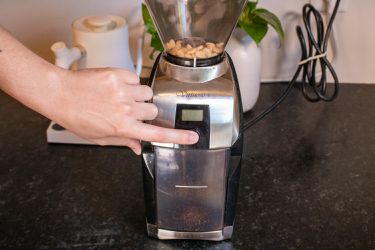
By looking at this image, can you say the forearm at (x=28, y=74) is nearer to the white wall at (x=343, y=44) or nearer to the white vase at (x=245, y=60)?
the white vase at (x=245, y=60)

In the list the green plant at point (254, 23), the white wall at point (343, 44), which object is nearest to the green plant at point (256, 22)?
the green plant at point (254, 23)

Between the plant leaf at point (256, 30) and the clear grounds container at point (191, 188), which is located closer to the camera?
the clear grounds container at point (191, 188)

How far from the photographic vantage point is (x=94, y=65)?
2.84 ft

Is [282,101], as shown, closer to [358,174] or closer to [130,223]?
[358,174]

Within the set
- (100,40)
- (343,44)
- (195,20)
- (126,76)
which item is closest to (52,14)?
(100,40)

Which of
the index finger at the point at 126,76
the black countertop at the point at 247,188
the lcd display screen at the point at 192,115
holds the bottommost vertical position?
the black countertop at the point at 247,188

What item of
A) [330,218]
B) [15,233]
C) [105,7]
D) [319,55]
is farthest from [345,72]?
[15,233]

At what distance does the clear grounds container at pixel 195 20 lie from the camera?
675 millimetres

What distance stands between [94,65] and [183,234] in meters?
0.40

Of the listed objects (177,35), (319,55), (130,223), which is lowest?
(130,223)

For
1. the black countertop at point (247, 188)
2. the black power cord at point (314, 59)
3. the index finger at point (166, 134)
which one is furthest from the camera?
the black power cord at point (314, 59)

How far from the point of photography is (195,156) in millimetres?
578

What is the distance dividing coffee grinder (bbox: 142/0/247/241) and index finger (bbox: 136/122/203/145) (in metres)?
0.01

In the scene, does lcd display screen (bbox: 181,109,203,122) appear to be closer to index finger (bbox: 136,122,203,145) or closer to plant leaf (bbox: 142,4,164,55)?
index finger (bbox: 136,122,203,145)
